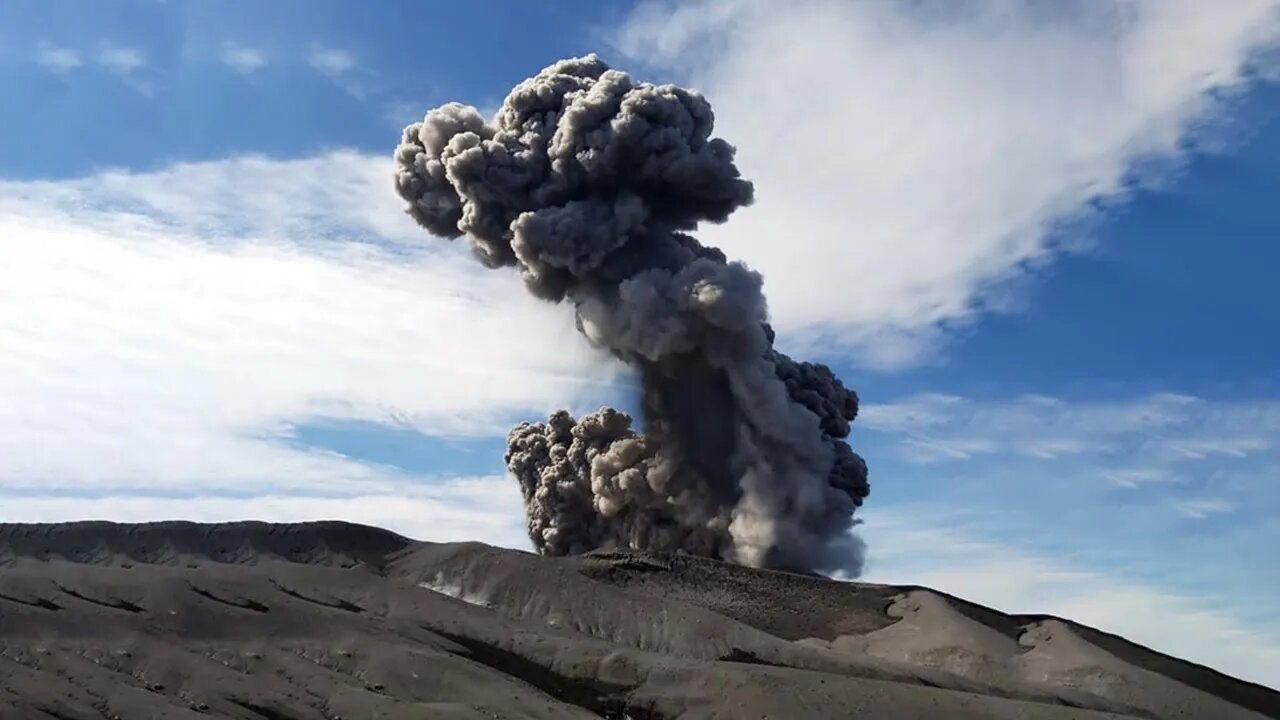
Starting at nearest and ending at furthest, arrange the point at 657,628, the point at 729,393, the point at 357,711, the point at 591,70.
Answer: the point at 357,711
the point at 657,628
the point at 729,393
the point at 591,70

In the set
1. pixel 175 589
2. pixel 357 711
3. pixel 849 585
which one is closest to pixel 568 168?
pixel 849 585

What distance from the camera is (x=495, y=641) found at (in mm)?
52938

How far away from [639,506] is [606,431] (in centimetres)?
572

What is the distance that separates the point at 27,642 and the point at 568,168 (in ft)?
Result: 144

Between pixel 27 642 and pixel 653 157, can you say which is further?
pixel 653 157

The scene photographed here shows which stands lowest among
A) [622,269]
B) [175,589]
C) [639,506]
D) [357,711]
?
[357,711]

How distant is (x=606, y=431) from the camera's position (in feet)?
261

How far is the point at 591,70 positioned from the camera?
83250mm

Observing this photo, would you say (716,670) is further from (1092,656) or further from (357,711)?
(1092,656)

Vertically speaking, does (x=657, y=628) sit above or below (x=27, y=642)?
above

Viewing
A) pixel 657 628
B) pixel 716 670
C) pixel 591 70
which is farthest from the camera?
pixel 591 70

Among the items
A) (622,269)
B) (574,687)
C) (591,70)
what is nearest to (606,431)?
(622,269)

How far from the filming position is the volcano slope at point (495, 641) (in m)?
42.2

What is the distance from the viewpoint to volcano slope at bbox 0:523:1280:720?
42219mm
